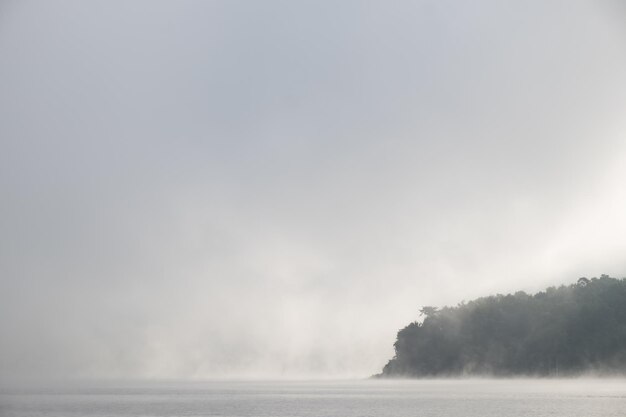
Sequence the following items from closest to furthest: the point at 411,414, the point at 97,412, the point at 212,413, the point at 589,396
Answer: the point at 411,414 → the point at 212,413 → the point at 97,412 → the point at 589,396

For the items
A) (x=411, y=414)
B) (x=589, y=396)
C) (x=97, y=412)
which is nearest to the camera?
(x=411, y=414)

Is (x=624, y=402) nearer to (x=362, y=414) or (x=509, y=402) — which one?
(x=509, y=402)

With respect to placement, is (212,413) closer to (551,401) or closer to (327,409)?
(327,409)

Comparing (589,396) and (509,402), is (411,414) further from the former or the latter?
(589,396)

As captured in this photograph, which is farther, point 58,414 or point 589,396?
point 589,396

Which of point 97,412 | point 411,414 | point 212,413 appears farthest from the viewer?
point 97,412

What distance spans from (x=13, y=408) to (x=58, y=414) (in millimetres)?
18462

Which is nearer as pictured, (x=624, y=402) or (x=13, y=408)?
(x=624, y=402)

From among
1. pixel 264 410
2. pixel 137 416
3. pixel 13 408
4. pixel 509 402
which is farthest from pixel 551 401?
pixel 13 408

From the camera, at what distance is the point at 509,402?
14362 cm

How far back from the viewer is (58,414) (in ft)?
428

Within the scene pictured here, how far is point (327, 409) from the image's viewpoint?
135125mm

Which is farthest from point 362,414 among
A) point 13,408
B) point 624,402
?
point 13,408

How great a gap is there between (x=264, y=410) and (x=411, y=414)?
92.3 feet
